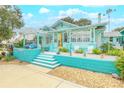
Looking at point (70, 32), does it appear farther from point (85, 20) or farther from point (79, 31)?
point (85, 20)

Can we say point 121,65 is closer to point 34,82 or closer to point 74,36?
point 34,82

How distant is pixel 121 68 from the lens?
7684mm

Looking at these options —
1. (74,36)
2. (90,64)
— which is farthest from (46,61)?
(74,36)

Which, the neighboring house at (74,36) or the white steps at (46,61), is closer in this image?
the white steps at (46,61)

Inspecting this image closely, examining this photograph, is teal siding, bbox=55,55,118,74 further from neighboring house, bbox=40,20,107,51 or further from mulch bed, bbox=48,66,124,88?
neighboring house, bbox=40,20,107,51

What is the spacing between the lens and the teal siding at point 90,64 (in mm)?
8800

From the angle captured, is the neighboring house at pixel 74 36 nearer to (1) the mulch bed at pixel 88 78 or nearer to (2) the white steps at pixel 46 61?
(2) the white steps at pixel 46 61

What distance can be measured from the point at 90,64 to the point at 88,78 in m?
1.51

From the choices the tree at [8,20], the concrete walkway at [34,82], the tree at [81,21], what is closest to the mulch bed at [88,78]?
the concrete walkway at [34,82]

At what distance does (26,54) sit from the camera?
14320 mm

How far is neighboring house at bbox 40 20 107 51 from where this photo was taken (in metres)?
16.0

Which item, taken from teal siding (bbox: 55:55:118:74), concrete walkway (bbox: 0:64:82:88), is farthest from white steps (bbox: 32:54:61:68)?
concrete walkway (bbox: 0:64:82:88)

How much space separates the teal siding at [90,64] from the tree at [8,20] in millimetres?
6737
